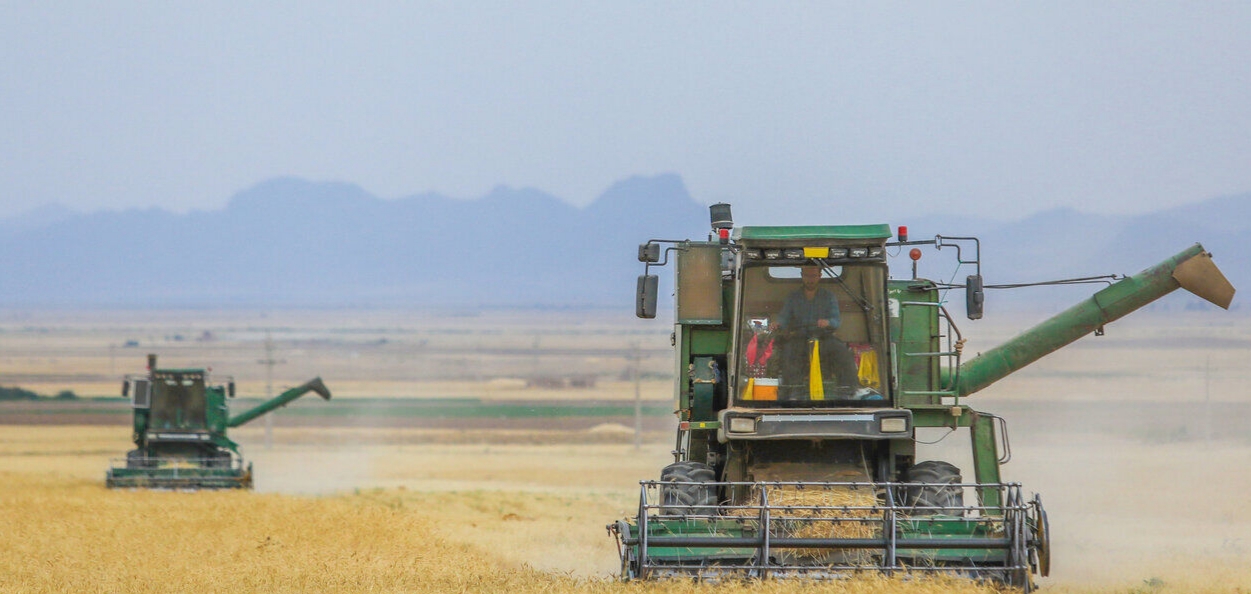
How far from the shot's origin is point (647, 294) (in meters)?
14.4

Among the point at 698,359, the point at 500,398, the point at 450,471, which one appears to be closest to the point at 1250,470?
the point at 698,359

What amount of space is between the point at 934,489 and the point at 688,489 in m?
2.08

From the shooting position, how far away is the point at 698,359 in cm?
1554

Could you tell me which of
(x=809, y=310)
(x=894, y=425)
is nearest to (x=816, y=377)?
(x=809, y=310)

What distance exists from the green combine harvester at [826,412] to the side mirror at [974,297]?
2 centimetres

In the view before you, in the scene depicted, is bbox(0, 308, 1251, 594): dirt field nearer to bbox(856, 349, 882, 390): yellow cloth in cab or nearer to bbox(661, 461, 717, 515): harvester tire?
bbox(661, 461, 717, 515): harvester tire

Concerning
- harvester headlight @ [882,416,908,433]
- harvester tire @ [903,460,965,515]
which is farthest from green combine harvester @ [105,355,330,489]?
harvester headlight @ [882,416,908,433]

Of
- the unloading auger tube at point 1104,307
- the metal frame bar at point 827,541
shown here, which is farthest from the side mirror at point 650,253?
the unloading auger tube at point 1104,307

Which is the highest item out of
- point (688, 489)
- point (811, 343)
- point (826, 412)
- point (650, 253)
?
point (650, 253)

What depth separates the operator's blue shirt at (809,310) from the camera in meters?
14.1

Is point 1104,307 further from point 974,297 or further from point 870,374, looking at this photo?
point 870,374

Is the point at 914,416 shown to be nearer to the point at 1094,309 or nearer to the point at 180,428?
the point at 1094,309

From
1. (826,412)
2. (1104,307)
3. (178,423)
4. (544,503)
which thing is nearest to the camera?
(826,412)

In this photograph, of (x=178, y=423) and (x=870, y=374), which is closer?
(x=870, y=374)
